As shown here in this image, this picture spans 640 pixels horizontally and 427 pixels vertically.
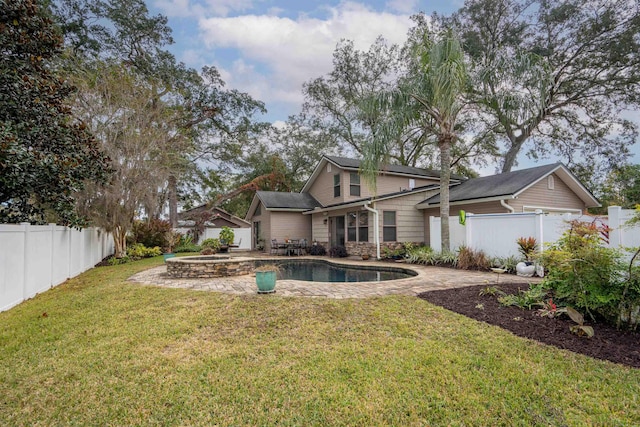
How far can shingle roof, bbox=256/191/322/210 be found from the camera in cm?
1920

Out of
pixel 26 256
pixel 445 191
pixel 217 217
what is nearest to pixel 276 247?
pixel 445 191

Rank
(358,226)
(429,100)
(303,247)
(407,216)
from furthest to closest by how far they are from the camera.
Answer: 1. (303,247)
2. (358,226)
3. (407,216)
4. (429,100)

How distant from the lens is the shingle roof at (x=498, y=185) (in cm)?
1227

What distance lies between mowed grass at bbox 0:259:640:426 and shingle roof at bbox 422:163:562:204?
9.15 m

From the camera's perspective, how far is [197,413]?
2.69 metres

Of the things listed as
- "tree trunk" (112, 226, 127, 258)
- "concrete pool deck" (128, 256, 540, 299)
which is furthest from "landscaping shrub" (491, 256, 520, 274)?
"tree trunk" (112, 226, 127, 258)

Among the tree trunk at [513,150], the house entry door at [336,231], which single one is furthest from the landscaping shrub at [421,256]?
the tree trunk at [513,150]

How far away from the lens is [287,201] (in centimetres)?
1994

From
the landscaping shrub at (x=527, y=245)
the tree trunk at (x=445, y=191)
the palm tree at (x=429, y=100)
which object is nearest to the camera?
the landscaping shrub at (x=527, y=245)

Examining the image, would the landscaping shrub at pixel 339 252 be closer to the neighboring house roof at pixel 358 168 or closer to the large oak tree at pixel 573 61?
the neighboring house roof at pixel 358 168

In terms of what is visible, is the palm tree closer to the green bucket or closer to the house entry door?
the house entry door

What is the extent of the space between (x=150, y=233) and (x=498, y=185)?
17.7 metres

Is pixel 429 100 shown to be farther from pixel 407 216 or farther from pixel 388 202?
pixel 407 216

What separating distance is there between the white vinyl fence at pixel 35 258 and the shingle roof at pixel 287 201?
989cm
